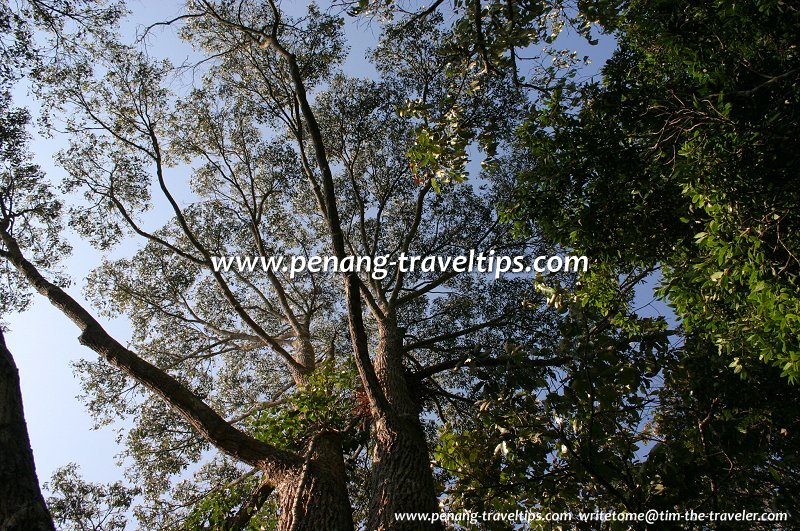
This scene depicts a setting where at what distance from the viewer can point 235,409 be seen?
11461 mm

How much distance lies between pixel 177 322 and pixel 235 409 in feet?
8.72

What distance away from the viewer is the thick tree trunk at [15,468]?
6.26ft

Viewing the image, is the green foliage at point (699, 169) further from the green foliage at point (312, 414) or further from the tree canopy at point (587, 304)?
the green foliage at point (312, 414)

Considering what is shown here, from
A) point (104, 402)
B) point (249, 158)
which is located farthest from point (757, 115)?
point (104, 402)

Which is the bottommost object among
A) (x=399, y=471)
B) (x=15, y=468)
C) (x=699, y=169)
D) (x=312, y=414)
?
(x=15, y=468)

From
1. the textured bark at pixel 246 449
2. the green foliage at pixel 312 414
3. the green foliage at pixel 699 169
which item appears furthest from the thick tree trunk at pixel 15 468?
the green foliage at pixel 699 169

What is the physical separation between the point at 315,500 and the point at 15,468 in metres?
2.57

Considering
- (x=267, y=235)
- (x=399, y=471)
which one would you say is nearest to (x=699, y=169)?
(x=399, y=471)

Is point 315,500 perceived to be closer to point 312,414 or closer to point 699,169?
point 312,414

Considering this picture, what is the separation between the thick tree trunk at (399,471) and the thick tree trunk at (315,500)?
0.30 metres

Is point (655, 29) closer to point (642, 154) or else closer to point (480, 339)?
point (642, 154)

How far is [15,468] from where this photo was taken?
2.05 m

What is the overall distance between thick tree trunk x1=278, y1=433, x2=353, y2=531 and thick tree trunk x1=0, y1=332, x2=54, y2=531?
7.54 ft

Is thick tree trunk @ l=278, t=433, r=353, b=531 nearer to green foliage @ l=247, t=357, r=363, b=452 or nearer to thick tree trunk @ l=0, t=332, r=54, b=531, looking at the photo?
green foliage @ l=247, t=357, r=363, b=452
